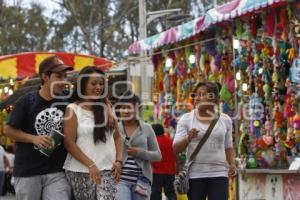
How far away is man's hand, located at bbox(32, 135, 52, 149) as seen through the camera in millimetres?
5098

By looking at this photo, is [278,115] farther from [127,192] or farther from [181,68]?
[181,68]

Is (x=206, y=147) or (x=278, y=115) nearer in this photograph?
(x=206, y=147)

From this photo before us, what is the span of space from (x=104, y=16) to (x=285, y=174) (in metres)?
31.1

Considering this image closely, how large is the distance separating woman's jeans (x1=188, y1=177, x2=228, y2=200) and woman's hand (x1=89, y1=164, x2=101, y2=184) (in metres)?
1.56

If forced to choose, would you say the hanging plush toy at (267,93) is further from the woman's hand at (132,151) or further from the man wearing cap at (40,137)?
the man wearing cap at (40,137)

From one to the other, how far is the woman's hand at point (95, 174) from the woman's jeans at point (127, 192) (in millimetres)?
1658

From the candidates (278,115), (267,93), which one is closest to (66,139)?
(278,115)

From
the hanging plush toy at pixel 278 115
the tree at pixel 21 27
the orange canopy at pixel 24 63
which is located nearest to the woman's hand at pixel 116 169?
the hanging plush toy at pixel 278 115

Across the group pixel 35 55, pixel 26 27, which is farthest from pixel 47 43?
pixel 35 55

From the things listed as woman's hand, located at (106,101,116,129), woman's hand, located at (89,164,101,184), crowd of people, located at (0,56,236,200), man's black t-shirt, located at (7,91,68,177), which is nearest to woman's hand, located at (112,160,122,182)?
crowd of people, located at (0,56,236,200)

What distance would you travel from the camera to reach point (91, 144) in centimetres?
527

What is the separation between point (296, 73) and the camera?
912cm

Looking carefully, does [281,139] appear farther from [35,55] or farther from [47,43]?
[47,43]

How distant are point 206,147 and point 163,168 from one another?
12.8 ft
